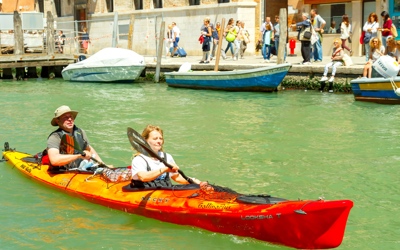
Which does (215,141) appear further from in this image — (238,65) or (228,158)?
(238,65)

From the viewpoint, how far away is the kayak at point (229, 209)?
21.2 ft

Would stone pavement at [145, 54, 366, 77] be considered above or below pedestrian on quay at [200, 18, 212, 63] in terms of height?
below

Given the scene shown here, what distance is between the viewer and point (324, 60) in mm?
22109

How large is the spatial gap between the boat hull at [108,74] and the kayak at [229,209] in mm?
15132

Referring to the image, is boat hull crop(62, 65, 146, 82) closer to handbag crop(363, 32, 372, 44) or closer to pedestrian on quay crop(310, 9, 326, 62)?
pedestrian on quay crop(310, 9, 326, 62)

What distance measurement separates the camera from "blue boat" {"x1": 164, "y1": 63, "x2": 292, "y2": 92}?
1912 centimetres

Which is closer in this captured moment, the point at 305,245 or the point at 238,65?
the point at 305,245

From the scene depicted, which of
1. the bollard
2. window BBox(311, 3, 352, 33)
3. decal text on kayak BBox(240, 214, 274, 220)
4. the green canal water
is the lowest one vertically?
the green canal water

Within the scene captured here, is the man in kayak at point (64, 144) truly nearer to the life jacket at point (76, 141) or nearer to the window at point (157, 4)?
the life jacket at point (76, 141)

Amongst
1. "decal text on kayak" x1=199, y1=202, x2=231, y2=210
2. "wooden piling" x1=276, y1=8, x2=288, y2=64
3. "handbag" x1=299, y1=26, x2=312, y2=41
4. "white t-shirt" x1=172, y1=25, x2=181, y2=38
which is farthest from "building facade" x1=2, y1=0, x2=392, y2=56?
"decal text on kayak" x1=199, y1=202, x2=231, y2=210

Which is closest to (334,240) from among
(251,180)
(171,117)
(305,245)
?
(305,245)

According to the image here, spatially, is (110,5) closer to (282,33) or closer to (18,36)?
(18,36)

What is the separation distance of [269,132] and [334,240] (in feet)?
23.6

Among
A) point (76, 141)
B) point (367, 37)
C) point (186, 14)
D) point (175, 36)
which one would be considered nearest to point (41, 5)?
point (186, 14)
